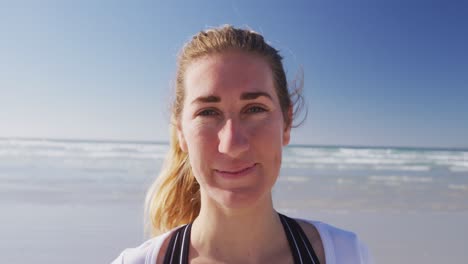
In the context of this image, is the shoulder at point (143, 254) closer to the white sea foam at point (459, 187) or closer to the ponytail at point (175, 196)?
the ponytail at point (175, 196)

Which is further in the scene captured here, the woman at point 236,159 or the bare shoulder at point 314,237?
the bare shoulder at point 314,237

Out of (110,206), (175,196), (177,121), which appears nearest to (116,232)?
(110,206)

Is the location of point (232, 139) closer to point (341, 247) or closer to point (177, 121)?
point (177, 121)

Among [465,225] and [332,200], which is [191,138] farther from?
[332,200]

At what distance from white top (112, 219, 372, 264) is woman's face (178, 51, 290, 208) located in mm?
392

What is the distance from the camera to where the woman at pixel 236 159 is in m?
2.03

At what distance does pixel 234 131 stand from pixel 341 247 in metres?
0.81

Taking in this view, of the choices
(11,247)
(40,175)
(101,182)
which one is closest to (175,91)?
(11,247)

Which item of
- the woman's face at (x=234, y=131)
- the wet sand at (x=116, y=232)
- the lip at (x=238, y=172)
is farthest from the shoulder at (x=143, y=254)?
the wet sand at (x=116, y=232)

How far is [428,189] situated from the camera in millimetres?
14195

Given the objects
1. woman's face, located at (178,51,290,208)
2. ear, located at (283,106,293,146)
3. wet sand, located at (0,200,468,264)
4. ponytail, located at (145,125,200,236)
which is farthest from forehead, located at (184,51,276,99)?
wet sand, located at (0,200,468,264)

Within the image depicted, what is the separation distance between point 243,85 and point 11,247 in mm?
6113

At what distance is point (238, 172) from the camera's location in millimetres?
1992

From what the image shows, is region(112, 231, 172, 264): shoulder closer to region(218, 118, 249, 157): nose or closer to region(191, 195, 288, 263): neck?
region(191, 195, 288, 263): neck
